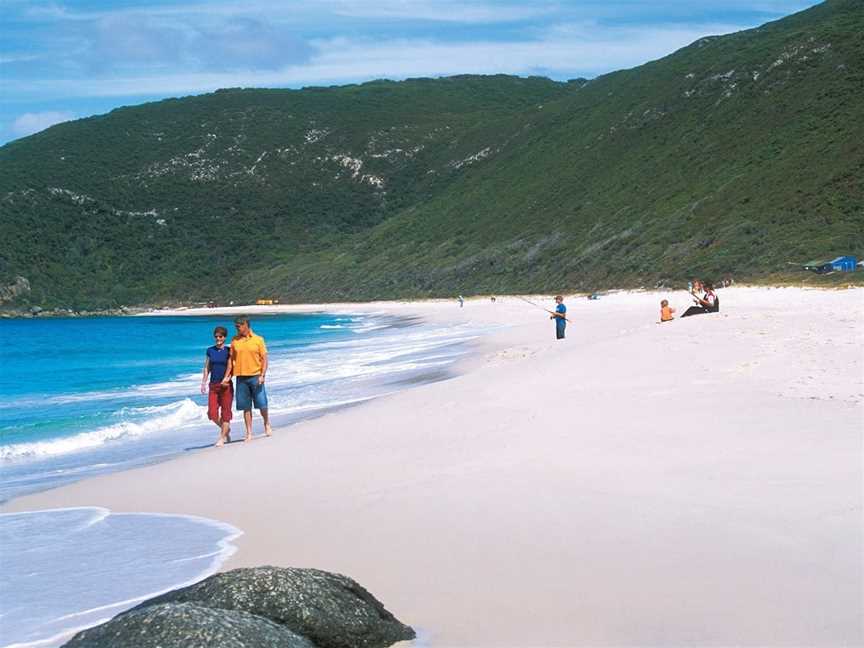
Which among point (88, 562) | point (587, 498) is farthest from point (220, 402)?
point (587, 498)

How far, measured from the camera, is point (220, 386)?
12.8 m

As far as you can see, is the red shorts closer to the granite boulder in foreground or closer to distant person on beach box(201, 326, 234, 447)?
distant person on beach box(201, 326, 234, 447)

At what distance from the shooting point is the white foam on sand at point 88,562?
5891mm

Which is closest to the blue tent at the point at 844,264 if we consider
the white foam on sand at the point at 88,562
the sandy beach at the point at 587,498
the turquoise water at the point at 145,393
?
the turquoise water at the point at 145,393

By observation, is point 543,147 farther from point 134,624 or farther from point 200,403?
point 134,624

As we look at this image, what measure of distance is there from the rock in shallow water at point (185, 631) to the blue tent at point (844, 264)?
43.0 m

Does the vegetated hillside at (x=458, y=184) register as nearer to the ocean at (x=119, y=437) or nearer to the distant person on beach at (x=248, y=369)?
the ocean at (x=119, y=437)

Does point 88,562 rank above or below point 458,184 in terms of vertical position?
below

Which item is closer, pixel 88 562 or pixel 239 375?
pixel 88 562

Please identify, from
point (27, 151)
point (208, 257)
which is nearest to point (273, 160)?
point (208, 257)

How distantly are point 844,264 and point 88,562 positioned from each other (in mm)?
42388

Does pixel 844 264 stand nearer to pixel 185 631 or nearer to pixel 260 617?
pixel 260 617

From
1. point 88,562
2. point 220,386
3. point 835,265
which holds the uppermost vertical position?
point 835,265

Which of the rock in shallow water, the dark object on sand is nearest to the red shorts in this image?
the rock in shallow water
